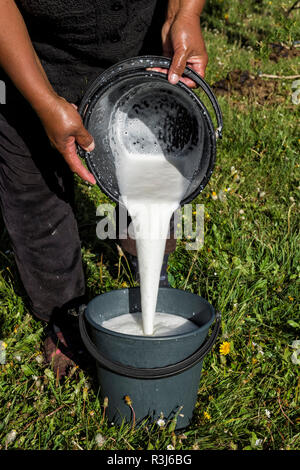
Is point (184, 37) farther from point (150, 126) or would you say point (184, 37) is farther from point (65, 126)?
point (65, 126)

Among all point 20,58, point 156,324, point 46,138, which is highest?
point 20,58

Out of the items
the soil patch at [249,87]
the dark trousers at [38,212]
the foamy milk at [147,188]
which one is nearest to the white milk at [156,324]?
the foamy milk at [147,188]

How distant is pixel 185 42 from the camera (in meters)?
1.69

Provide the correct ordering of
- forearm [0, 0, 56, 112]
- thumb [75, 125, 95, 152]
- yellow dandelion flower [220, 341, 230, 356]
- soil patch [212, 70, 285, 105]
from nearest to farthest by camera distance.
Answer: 1. forearm [0, 0, 56, 112]
2. thumb [75, 125, 95, 152]
3. yellow dandelion flower [220, 341, 230, 356]
4. soil patch [212, 70, 285, 105]

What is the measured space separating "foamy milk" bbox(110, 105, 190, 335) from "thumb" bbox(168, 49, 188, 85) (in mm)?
285

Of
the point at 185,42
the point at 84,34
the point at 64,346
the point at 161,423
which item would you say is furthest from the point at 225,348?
the point at 84,34

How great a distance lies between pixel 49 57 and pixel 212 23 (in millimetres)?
5425

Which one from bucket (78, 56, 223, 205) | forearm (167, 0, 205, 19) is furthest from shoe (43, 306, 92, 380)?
forearm (167, 0, 205, 19)

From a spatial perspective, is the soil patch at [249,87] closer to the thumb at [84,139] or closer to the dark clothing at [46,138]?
the dark clothing at [46,138]

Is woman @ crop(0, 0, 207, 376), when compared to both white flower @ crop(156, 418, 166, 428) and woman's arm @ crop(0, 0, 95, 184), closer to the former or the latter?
woman's arm @ crop(0, 0, 95, 184)

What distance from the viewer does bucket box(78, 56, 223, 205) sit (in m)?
1.60

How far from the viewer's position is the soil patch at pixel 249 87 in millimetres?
4135

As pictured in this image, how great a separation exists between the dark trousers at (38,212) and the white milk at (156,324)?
0.36 m

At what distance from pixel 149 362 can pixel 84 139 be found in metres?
0.74
